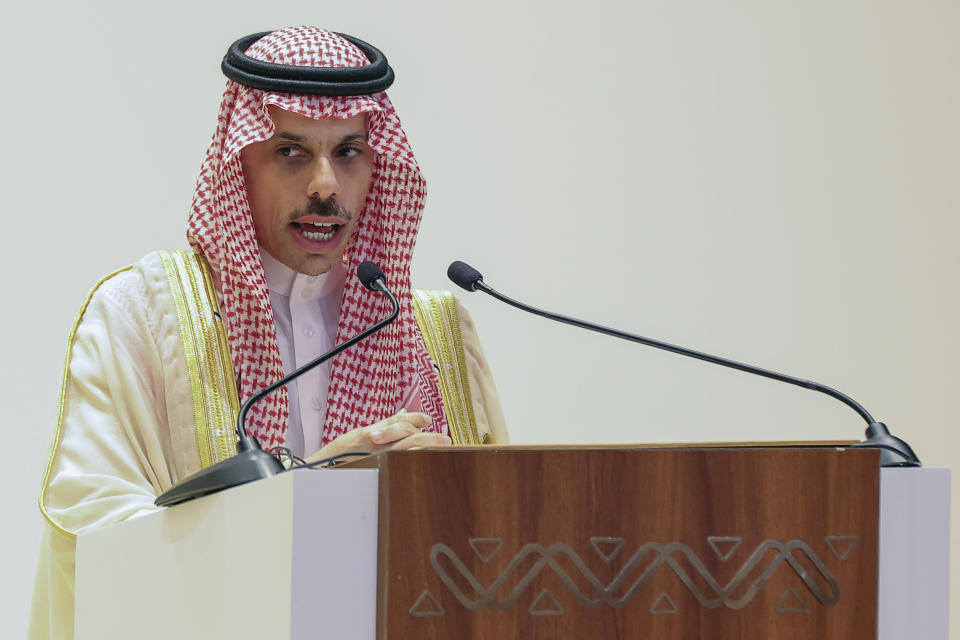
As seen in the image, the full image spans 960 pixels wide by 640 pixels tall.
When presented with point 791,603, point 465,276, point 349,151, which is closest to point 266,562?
point 791,603

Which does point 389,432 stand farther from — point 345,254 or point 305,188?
point 345,254

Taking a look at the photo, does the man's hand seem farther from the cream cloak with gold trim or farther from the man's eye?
the man's eye

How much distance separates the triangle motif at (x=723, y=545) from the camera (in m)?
1.09

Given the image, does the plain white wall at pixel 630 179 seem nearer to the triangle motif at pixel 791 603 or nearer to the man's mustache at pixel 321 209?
the man's mustache at pixel 321 209

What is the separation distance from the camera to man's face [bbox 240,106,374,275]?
2.48m

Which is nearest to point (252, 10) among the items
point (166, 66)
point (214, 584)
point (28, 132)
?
point (166, 66)

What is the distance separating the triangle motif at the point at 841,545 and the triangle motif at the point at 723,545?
0.09m

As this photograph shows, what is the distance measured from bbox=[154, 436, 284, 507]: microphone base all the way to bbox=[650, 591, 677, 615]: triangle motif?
392 mm

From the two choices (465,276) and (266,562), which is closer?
(266,562)

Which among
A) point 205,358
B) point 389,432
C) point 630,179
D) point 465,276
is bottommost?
point 389,432

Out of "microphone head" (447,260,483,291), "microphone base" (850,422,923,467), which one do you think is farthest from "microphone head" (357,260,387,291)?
"microphone base" (850,422,923,467)

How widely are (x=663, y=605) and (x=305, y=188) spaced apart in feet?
5.17

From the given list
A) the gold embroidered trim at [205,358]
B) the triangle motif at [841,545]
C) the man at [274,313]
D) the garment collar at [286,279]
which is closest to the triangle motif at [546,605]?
the triangle motif at [841,545]

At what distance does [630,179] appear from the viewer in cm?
368
